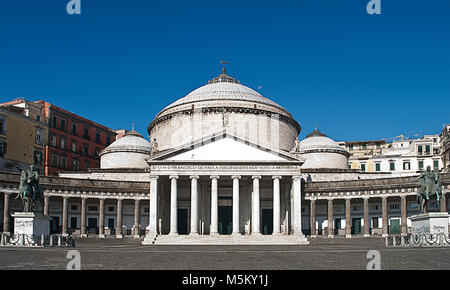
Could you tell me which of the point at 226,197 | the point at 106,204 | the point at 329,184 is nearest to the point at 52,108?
the point at 106,204

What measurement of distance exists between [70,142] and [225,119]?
29.4 m

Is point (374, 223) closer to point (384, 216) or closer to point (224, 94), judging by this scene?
point (384, 216)

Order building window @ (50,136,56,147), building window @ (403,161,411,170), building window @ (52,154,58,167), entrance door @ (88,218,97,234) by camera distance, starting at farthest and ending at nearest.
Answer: building window @ (403,161,411,170)
building window @ (50,136,56,147)
building window @ (52,154,58,167)
entrance door @ (88,218,97,234)

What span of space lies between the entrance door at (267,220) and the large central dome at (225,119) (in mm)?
9581

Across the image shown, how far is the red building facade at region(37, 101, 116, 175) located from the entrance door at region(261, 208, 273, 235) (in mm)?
34478

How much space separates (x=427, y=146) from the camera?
90.2m

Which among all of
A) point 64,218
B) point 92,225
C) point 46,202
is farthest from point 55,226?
point 92,225

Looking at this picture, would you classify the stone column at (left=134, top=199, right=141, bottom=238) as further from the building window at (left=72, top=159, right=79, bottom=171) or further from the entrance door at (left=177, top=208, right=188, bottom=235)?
the building window at (left=72, top=159, right=79, bottom=171)

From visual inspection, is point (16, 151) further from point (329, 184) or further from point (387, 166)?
point (387, 166)

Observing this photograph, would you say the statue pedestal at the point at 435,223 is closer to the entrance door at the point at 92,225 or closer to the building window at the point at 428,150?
the entrance door at the point at 92,225

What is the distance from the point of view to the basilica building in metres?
54.2

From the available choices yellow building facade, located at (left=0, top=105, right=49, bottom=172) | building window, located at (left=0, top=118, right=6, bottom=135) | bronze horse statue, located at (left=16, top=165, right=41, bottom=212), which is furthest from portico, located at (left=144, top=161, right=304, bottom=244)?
building window, located at (left=0, top=118, right=6, bottom=135)

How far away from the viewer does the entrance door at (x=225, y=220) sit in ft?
200
